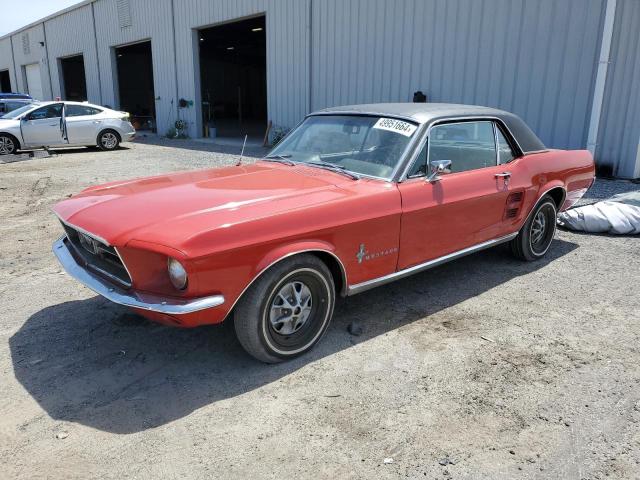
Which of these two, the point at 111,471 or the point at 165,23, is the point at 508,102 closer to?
the point at 111,471

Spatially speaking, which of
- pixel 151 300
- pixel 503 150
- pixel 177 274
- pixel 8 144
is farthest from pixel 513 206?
pixel 8 144

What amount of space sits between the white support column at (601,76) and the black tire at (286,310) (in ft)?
24.0

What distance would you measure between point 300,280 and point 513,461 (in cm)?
150

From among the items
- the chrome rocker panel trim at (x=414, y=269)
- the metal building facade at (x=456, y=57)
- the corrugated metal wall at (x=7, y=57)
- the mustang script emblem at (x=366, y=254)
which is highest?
the corrugated metal wall at (x=7, y=57)

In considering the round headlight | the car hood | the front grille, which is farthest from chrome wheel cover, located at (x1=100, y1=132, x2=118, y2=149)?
the round headlight

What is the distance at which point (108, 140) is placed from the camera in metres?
14.5

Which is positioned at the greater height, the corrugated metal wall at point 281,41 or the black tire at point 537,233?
the corrugated metal wall at point 281,41

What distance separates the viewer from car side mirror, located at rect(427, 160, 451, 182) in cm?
360

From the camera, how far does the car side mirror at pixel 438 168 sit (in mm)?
3598

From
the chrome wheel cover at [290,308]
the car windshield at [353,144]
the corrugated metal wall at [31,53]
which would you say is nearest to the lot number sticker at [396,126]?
the car windshield at [353,144]

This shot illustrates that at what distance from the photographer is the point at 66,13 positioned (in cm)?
2541

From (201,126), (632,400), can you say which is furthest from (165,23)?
(632,400)

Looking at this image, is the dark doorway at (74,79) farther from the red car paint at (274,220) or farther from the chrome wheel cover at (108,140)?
the red car paint at (274,220)

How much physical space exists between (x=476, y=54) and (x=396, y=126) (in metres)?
7.18
